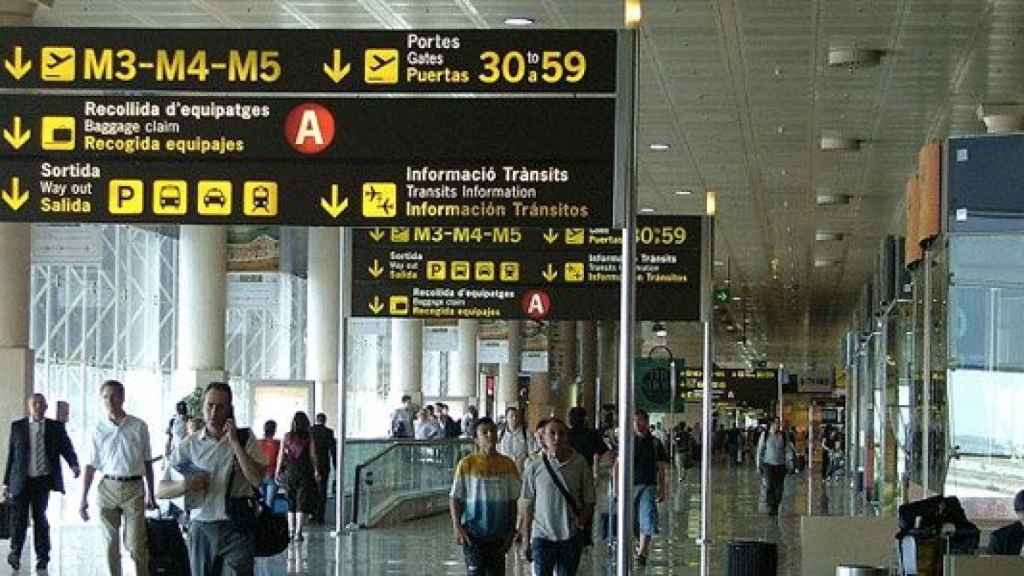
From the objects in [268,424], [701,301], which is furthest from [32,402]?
[701,301]

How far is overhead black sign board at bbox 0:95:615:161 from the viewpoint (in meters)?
11.2

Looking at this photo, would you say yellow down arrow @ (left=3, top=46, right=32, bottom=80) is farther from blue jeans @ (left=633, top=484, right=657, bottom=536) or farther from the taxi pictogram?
blue jeans @ (left=633, top=484, right=657, bottom=536)

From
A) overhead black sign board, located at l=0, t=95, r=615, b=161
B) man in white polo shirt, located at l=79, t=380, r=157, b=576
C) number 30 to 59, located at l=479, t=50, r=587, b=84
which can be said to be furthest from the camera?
man in white polo shirt, located at l=79, t=380, r=157, b=576

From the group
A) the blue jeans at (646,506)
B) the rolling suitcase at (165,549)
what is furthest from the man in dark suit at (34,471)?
the blue jeans at (646,506)

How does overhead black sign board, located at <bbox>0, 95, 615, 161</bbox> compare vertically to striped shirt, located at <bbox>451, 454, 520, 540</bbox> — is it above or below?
above

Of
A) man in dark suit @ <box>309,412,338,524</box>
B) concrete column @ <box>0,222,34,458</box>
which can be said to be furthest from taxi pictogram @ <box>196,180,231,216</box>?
man in dark suit @ <box>309,412,338,524</box>

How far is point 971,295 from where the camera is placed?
14289 millimetres

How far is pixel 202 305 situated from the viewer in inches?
1324

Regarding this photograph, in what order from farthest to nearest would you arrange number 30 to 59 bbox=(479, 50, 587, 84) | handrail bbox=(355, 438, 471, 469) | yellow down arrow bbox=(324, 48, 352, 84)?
handrail bbox=(355, 438, 471, 469) → yellow down arrow bbox=(324, 48, 352, 84) → number 30 to 59 bbox=(479, 50, 587, 84)

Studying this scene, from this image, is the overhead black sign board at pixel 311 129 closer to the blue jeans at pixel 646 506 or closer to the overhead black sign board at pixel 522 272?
the overhead black sign board at pixel 522 272

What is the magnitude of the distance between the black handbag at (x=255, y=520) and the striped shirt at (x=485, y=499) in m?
1.83

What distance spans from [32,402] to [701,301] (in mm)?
7853

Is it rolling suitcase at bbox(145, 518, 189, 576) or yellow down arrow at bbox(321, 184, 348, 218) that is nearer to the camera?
yellow down arrow at bbox(321, 184, 348, 218)

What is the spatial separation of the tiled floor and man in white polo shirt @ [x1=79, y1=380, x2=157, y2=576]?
1.28 meters
